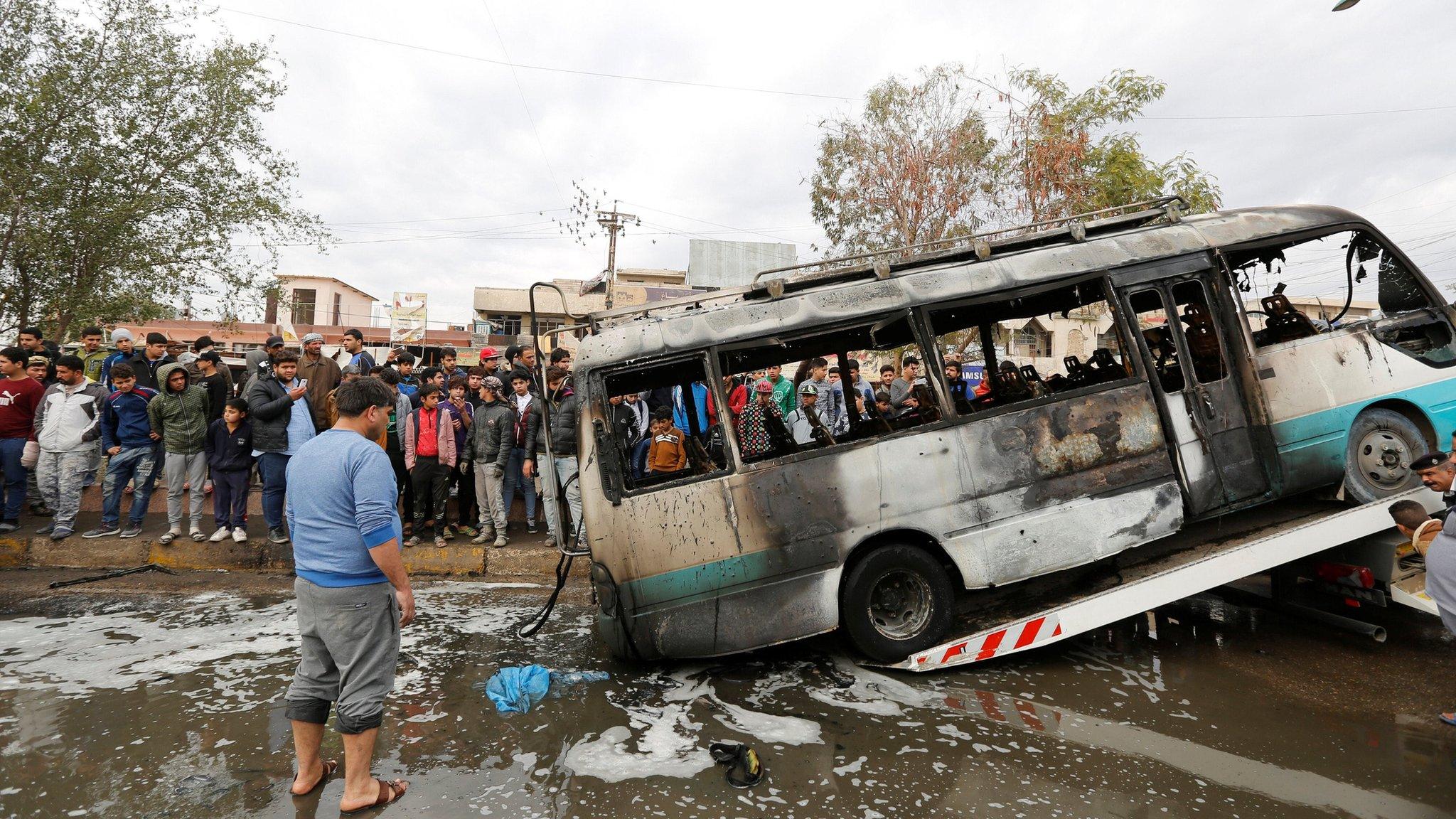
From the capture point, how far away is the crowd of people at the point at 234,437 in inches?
300

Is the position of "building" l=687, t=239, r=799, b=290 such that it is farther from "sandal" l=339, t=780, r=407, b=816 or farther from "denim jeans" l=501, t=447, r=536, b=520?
"sandal" l=339, t=780, r=407, b=816

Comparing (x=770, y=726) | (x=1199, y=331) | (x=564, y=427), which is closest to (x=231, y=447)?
(x=564, y=427)

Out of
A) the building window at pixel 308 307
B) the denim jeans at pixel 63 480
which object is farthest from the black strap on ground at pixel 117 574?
the building window at pixel 308 307

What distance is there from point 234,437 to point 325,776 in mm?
5336

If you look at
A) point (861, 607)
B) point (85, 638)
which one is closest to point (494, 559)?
point (85, 638)

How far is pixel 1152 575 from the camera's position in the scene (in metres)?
4.87

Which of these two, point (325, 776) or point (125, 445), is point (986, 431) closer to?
point (325, 776)

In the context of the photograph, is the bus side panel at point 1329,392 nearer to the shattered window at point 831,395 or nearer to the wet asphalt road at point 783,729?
the wet asphalt road at point 783,729

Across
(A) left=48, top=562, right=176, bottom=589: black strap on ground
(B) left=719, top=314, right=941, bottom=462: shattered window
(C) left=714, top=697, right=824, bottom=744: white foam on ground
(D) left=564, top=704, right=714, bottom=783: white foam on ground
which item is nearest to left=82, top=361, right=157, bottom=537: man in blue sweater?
(A) left=48, top=562, right=176, bottom=589: black strap on ground

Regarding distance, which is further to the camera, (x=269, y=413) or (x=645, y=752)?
(x=269, y=413)

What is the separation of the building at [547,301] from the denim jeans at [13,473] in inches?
977

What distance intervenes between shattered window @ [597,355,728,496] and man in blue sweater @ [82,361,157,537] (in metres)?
5.43

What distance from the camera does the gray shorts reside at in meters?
3.27

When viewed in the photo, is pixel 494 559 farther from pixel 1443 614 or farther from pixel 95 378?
pixel 1443 614
